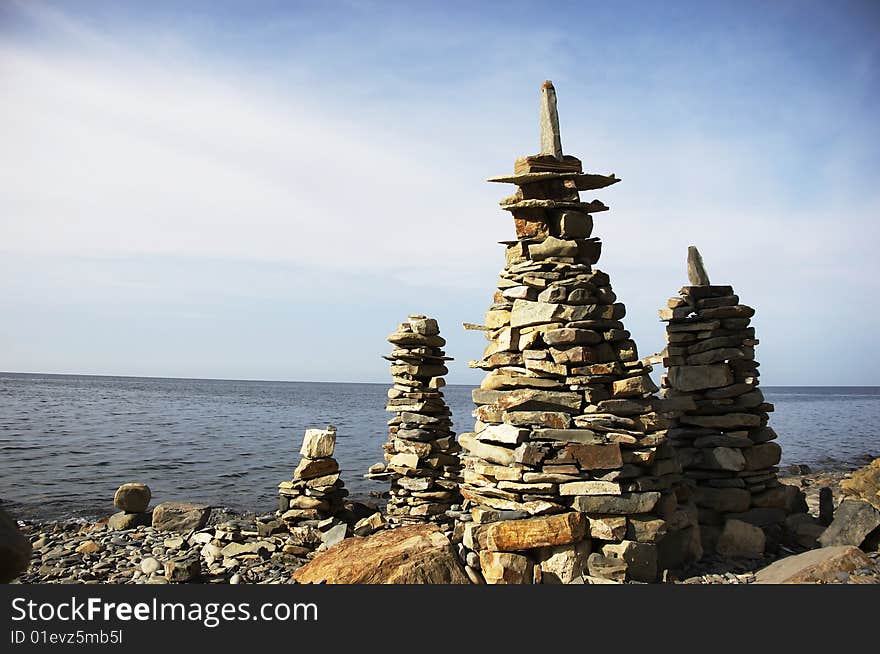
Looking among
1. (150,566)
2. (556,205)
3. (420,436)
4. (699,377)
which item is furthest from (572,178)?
(150,566)

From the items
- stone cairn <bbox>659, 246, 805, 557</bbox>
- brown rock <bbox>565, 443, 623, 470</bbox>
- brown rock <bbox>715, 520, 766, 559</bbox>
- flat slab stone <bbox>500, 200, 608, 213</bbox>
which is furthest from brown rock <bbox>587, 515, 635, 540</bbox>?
flat slab stone <bbox>500, 200, 608, 213</bbox>

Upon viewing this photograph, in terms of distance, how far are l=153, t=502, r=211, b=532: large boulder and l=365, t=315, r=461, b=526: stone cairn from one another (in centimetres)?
511

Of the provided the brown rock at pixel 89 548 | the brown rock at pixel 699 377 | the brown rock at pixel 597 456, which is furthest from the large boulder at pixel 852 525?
the brown rock at pixel 89 548

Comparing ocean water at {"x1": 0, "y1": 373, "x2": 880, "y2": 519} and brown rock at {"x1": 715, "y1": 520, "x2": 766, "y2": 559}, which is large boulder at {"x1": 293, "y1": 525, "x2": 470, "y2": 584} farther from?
ocean water at {"x1": 0, "y1": 373, "x2": 880, "y2": 519}

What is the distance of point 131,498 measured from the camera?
18.7 m

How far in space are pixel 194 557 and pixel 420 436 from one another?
568 cm

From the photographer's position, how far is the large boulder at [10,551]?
4.06 meters

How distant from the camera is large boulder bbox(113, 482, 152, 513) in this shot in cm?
1862

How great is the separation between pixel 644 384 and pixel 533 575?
286cm

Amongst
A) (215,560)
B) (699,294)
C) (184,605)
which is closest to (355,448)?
(215,560)

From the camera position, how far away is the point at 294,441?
41656 millimetres

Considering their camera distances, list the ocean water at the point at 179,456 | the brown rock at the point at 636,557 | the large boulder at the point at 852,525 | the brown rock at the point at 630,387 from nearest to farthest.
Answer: the brown rock at the point at 636,557 → the brown rock at the point at 630,387 → the large boulder at the point at 852,525 → the ocean water at the point at 179,456

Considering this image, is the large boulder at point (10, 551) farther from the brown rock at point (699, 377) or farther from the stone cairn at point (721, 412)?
the brown rock at point (699, 377)

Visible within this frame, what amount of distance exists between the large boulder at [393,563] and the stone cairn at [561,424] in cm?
37
